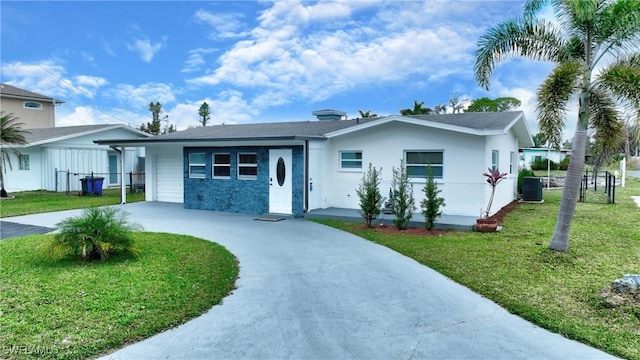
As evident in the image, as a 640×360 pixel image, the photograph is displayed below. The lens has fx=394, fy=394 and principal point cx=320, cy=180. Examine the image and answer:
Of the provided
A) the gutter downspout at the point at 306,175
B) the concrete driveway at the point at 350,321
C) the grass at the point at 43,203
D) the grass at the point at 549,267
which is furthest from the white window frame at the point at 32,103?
the concrete driveway at the point at 350,321

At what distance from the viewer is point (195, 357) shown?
12.1 feet

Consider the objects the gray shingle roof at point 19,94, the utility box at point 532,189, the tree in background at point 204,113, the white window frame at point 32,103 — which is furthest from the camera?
the tree in background at point 204,113

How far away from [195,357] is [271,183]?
9.75m

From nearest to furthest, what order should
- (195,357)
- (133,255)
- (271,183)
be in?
(195,357) < (133,255) < (271,183)

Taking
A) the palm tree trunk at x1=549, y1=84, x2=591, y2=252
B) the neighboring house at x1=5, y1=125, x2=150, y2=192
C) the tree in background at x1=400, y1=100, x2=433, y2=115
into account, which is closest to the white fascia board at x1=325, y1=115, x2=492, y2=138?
the palm tree trunk at x1=549, y1=84, x2=591, y2=252

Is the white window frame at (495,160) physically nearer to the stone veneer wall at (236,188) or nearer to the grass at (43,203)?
the stone veneer wall at (236,188)

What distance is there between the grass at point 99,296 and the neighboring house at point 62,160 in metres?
15.8

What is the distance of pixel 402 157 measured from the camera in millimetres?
12922

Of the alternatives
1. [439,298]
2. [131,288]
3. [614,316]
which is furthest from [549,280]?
[131,288]

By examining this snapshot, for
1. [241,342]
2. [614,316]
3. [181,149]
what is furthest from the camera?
[181,149]

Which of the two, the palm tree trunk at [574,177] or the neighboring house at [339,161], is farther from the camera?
the neighboring house at [339,161]

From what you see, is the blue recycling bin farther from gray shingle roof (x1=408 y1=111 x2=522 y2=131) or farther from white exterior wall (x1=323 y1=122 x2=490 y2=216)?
gray shingle roof (x1=408 y1=111 x2=522 y2=131)

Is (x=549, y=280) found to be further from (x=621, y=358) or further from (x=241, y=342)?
(x=241, y=342)

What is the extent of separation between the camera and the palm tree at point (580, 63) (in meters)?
7.25
